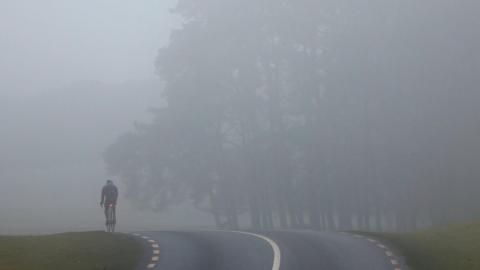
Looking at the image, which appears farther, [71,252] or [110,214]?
[110,214]

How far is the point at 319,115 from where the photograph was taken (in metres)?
51.9

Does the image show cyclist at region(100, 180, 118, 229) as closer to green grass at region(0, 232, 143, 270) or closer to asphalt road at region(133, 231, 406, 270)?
asphalt road at region(133, 231, 406, 270)

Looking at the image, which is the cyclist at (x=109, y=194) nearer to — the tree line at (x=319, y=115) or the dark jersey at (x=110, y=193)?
the dark jersey at (x=110, y=193)

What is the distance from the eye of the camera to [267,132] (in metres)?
55.0

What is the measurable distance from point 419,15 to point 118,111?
13514 centimetres

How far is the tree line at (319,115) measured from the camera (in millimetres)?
47688

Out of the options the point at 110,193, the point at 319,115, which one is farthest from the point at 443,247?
the point at 319,115

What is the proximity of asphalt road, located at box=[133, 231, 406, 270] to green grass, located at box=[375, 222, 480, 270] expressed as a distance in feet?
1.74

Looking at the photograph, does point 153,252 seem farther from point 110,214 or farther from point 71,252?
point 110,214

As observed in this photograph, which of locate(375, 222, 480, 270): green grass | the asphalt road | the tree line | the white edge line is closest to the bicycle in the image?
the asphalt road

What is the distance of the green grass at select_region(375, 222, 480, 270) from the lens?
20.3 meters

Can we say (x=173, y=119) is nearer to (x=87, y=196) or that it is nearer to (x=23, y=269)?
(x=23, y=269)

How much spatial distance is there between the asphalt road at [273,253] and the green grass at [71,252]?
61cm

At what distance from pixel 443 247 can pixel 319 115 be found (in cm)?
2904
